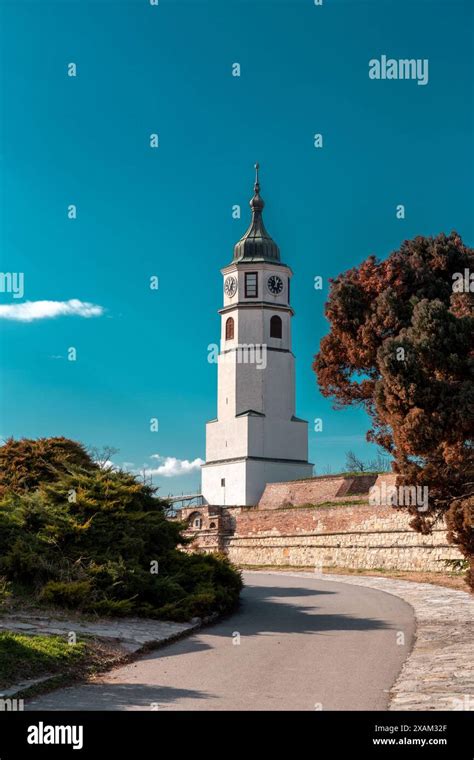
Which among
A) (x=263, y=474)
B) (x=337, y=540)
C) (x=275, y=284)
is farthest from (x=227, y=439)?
(x=337, y=540)

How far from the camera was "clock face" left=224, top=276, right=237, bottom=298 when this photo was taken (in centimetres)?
5984

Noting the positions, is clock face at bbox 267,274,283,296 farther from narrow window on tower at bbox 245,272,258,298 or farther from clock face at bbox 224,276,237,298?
clock face at bbox 224,276,237,298

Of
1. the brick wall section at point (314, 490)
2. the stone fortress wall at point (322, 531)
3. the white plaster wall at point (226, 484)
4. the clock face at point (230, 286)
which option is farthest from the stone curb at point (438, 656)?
the clock face at point (230, 286)

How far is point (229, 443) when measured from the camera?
57.8 metres

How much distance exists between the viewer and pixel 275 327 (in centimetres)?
5991

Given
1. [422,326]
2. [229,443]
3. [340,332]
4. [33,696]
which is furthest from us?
[229,443]

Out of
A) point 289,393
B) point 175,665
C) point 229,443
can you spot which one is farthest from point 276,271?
point 175,665

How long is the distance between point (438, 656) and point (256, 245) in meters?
50.0

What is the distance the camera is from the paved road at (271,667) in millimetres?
9047

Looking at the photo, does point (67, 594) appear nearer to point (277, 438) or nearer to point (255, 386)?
point (277, 438)

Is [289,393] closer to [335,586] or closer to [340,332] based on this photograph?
[335,586]

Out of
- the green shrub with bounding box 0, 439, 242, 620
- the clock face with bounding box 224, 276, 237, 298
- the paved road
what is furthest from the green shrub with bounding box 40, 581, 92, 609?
the clock face with bounding box 224, 276, 237, 298

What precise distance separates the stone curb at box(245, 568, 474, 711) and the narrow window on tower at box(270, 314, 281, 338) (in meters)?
37.4
